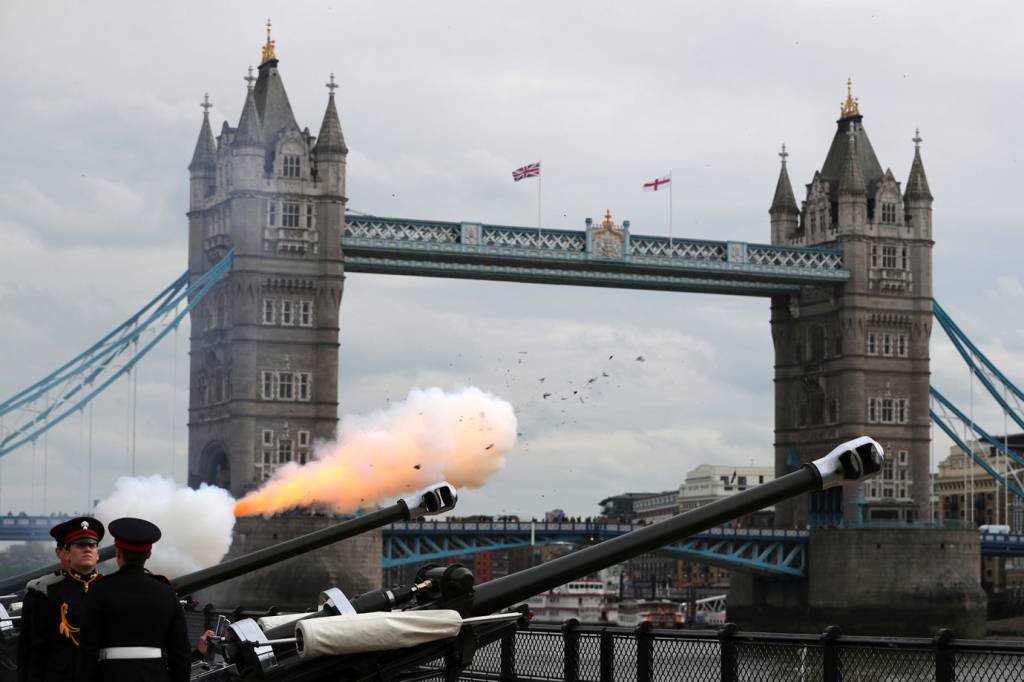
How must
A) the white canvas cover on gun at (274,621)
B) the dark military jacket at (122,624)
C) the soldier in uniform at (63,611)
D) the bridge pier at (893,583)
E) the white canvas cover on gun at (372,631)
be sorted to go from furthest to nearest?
1. the bridge pier at (893,583)
2. the white canvas cover on gun at (274,621)
3. the soldier in uniform at (63,611)
4. the white canvas cover on gun at (372,631)
5. the dark military jacket at (122,624)

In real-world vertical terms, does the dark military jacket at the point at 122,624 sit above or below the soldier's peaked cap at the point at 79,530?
below

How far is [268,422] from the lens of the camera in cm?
9025

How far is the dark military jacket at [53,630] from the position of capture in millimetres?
12734

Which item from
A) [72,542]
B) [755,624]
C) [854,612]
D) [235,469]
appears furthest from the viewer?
[755,624]

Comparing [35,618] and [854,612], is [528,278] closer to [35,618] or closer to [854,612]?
[854,612]

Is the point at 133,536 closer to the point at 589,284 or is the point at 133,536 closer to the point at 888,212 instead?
the point at 589,284

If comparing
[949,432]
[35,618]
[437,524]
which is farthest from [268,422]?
[35,618]

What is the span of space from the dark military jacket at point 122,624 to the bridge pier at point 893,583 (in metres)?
87.3

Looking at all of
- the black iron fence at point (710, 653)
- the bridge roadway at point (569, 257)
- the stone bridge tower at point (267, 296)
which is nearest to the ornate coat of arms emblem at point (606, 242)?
→ the bridge roadway at point (569, 257)

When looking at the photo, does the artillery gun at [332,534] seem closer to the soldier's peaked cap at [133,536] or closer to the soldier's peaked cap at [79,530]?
the soldier's peaked cap at [79,530]

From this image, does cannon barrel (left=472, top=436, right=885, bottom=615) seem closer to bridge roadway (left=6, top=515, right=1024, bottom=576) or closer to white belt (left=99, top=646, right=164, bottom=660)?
white belt (left=99, top=646, right=164, bottom=660)

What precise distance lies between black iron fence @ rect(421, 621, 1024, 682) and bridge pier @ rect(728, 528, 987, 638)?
3022 inches

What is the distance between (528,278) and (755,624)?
979 inches

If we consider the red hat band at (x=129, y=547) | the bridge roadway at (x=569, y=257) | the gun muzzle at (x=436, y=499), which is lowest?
the red hat band at (x=129, y=547)
